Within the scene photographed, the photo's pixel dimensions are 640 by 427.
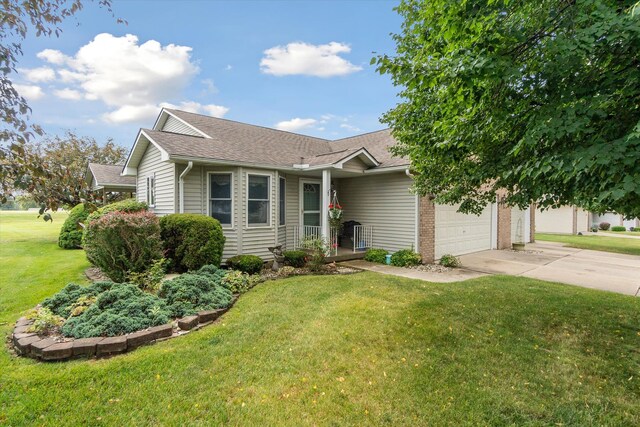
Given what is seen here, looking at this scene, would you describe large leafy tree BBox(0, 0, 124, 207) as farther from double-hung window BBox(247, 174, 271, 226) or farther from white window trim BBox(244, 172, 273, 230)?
double-hung window BBox(247, 174, 271, 226)

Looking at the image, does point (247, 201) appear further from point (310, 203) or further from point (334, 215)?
point (310, 203)

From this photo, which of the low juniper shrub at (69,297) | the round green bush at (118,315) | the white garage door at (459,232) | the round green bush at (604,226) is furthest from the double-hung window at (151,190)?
the round green bush at (604,226)

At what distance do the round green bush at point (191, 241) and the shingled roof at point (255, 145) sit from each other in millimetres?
1769

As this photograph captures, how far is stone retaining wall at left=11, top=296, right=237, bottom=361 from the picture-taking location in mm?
3775

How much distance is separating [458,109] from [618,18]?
5.60ft

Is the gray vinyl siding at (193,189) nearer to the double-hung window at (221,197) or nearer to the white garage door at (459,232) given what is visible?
the double-hung window at (221,197)

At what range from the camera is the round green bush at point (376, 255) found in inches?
404

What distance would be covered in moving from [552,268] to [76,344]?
12.1 metres

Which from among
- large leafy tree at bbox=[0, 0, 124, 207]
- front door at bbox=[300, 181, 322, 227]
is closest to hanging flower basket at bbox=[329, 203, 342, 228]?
front door at bbox=[300, 181, 322, 227]

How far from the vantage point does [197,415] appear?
287 centimetres

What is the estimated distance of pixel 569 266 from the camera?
33.2ft

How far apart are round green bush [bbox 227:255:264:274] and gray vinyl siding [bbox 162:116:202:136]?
5.53m

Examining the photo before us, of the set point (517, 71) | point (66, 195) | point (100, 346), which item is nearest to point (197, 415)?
point (100, 346)

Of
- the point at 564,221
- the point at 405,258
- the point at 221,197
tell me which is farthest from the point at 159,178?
the point at 564,221
